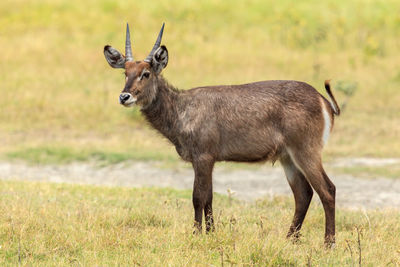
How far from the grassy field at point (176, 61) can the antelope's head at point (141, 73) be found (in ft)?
24.9

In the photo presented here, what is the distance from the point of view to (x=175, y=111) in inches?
297

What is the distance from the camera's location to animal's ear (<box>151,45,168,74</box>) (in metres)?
7.41

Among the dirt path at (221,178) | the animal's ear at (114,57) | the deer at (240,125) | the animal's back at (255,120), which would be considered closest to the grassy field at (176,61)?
the dirt path at (221,178)

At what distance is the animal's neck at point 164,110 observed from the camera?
7.57m

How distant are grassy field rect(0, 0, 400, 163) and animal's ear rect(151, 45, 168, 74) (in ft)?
25.2

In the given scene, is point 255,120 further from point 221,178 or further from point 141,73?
point 221,178

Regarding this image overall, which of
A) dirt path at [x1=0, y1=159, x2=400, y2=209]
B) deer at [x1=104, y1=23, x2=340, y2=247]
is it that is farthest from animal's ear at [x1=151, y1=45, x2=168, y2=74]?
dirt path at [x1=0, y1=159, x2=400, y2=209]

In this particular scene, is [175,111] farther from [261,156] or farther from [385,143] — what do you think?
[385,143]

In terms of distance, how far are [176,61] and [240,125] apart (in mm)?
16181

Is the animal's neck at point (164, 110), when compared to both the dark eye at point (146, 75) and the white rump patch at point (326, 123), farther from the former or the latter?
the white rump patch at point (326, 123)

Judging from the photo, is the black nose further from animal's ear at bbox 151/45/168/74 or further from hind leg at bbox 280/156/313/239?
hind leg at bbox 280/156/313/239

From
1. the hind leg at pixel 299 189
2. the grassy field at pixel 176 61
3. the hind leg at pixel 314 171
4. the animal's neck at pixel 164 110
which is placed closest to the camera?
the hind leg at pixel 314 171

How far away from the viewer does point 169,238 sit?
6902 mm

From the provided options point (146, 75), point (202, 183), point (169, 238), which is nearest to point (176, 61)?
point (146, 75)
